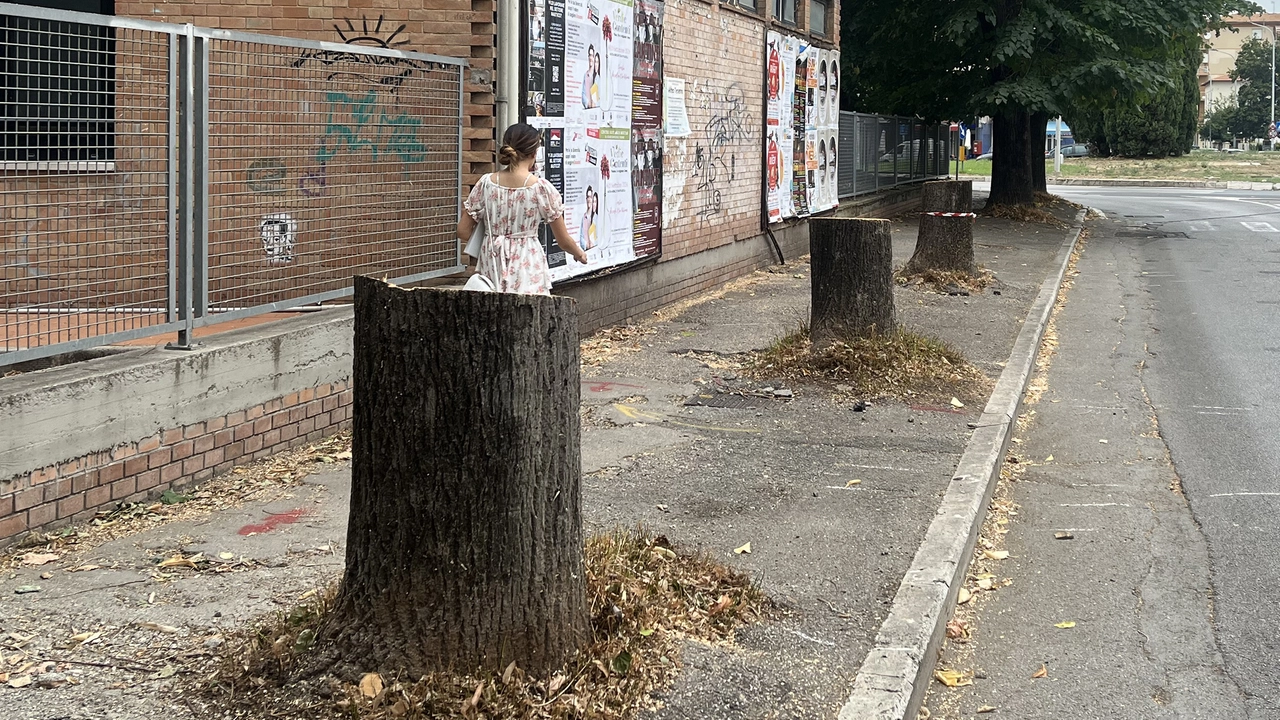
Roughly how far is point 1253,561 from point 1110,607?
99 centimetres

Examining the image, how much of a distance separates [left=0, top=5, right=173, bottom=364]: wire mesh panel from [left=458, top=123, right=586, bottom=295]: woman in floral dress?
63.1 inches

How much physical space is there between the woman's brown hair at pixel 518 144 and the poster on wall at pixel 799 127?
1037 centimetres

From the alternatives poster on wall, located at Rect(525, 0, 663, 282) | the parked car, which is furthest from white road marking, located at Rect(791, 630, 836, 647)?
the parked car

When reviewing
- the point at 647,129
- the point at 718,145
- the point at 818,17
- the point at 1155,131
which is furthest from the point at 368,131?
the point at 1155,131

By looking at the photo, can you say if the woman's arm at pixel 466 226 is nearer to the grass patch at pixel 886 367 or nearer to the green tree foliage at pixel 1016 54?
the grass patch at pixel 886 367

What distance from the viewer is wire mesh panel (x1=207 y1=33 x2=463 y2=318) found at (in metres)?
7.01

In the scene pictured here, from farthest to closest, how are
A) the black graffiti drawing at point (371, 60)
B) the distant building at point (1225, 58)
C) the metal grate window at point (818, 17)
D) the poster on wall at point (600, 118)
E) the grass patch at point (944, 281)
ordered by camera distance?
the distant building at point (1225, 58)
the metal grate window at point (818, 17)
the grass patch at point (944, 281)
the poster on wall at point (600, 118)
the black graffiti drawing at point (371, 60)

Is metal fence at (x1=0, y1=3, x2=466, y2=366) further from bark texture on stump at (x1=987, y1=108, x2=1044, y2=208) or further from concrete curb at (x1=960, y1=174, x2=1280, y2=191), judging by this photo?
concrete curb at (x1=960, y1=174, x2=1280, y2=191)

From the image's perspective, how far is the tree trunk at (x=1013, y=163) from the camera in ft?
93.7

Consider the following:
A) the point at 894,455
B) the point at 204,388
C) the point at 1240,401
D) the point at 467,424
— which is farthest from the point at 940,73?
the point at 467,424

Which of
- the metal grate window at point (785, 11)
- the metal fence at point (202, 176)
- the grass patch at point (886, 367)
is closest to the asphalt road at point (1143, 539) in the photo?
the grass patch at point (886, 367)

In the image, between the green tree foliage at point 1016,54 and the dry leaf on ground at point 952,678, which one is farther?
the green tree foliage at point 1016,54

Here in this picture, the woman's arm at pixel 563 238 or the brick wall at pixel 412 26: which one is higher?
the brick wall at pixel 412 26

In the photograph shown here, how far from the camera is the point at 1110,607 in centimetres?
546
